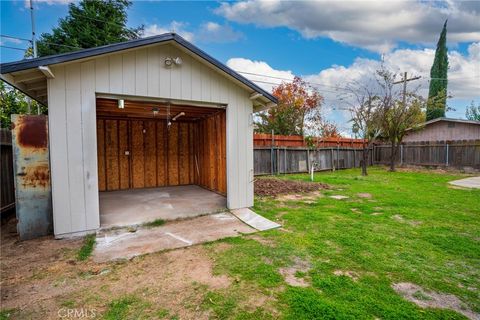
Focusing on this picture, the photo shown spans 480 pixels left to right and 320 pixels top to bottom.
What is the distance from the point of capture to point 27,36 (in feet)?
35.8

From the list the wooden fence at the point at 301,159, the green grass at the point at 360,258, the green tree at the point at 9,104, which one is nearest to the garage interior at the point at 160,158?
the green grass at the point at 360,258

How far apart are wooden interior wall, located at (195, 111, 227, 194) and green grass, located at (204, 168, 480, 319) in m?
1.76

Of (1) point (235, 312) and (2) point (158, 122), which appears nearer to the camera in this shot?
(1) point (235, 312)

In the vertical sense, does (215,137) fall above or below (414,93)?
below

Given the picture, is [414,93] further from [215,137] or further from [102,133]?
[102,133]

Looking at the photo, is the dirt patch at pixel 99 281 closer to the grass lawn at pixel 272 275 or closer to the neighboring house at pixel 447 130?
the grass lawn at pixel 272 275

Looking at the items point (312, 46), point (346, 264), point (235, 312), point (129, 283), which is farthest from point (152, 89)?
point (312, 46)

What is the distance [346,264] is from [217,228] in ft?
7.32

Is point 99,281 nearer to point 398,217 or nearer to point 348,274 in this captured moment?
point 348,274

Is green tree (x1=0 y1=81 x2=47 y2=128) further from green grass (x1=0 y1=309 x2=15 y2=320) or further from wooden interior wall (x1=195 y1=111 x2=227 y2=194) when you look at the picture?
green grass (x1=0 y1=309 x2=15 y2=320)

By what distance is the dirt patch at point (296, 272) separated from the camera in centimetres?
255

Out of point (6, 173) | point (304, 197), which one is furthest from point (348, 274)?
point (6, 173)

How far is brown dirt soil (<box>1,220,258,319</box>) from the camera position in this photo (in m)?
2.25

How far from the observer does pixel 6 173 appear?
491 centimetres
